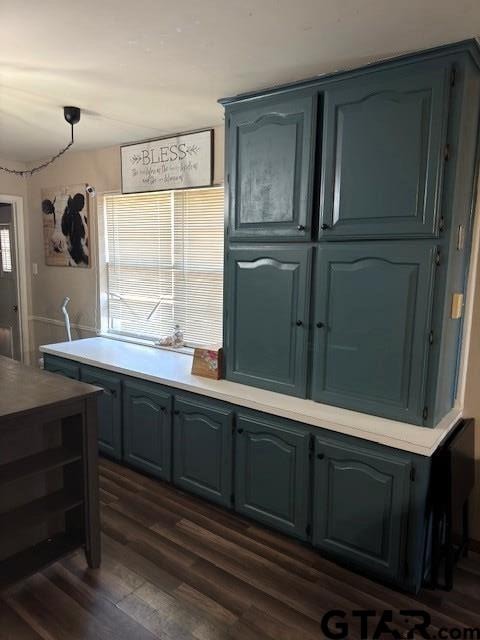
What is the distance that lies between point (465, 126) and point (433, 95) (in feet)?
0.63

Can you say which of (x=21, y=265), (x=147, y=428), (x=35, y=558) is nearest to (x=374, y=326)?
(x=147, y=428)

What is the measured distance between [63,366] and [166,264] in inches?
44.0

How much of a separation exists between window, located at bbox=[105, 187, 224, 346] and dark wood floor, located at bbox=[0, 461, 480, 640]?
1.46 m

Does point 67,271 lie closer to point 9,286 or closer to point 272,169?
point 9,286

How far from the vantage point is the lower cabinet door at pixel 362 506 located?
196 centimetres

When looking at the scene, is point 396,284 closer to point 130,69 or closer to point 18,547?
point 130,69

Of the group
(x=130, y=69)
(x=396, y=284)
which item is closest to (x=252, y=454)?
(x=396, y=284)

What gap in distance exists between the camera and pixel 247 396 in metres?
2.40

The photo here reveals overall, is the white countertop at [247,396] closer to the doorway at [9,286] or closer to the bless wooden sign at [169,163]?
the bless wooden sign at [169,163]

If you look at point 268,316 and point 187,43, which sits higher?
point 187,43

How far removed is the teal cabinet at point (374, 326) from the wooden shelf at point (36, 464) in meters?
1.25

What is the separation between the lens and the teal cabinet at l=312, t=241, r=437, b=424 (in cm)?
195

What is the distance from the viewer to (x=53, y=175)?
4172mm

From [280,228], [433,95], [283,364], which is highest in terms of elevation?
[433,95]
